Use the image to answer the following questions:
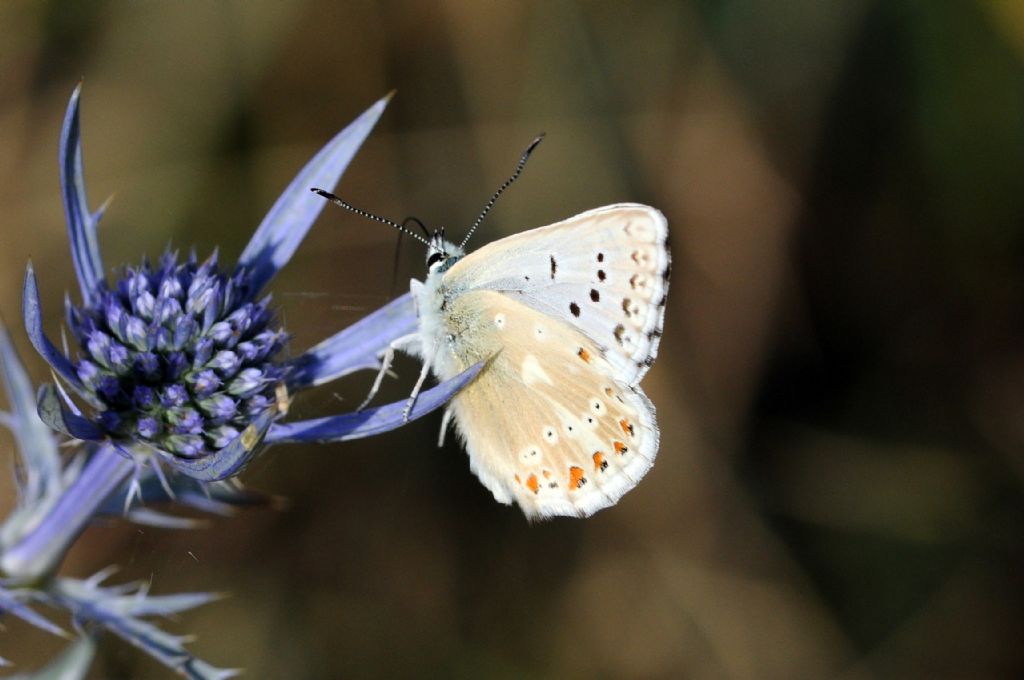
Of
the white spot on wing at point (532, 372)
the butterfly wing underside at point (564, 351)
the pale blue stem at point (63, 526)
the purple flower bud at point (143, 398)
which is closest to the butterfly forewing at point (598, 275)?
the butterfly wing underside at point (564, 351)

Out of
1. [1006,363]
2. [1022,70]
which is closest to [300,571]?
[1006,363]

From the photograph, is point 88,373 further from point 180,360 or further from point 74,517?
point 74,517

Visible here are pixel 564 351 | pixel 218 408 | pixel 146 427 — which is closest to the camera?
pixel 146 427

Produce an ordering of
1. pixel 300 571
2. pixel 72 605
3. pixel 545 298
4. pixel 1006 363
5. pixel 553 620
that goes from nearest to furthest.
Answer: pixel 72 605 < pixel 545 298 < pixel 300 571 < pixel 553 620 < pixel 1006 363

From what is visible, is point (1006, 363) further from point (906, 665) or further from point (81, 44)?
point (81, 44)

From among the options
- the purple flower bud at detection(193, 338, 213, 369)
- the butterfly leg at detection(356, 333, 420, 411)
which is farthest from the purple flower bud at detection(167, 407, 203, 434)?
the butterfly leg at detection(356, 333, 420, 411)

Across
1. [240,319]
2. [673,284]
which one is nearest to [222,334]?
[240,319]
